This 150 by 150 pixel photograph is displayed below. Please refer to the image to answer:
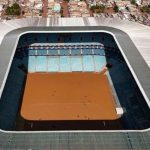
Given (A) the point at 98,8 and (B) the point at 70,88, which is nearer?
(B) the point at 70,88

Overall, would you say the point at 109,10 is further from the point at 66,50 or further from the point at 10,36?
the point at 10,36

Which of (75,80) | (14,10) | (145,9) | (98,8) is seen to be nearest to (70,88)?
(75,80)

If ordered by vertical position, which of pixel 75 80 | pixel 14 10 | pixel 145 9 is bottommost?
pixel 14 10

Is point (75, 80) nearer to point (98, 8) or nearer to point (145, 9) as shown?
point (98, 8)

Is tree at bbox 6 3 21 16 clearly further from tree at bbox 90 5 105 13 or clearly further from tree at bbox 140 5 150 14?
tree at bbox 140 5 150 14

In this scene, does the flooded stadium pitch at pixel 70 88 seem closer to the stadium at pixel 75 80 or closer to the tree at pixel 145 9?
the stadium at pixel 75 80

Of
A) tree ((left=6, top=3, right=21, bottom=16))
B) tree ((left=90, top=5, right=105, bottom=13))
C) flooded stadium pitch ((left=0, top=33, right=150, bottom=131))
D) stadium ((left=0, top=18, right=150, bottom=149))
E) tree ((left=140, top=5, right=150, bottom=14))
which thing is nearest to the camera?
stadium ((left=0, top=18, right=150, bottom=149))

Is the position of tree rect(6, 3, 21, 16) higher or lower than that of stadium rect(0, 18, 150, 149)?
lower

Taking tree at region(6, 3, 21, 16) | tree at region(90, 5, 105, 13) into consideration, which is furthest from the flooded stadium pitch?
tree at region(90, 5, 105, 13)
